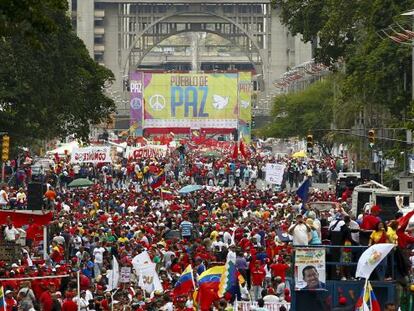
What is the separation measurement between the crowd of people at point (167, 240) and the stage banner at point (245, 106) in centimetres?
6825

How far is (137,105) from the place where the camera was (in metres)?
139

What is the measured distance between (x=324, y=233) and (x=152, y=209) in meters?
19.3

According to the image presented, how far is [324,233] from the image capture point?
33969 mm

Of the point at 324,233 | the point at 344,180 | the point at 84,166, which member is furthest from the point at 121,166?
the point at 324,233

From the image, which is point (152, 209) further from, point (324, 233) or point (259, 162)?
point (259, 162)

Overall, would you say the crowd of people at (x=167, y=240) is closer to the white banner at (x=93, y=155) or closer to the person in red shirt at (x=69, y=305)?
the person in red shirt at (x=69, y=305)

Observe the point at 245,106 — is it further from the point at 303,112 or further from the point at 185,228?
the point at 185,228

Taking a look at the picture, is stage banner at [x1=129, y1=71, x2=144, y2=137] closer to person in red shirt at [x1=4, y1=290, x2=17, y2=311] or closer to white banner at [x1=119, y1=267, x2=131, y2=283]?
white banner at [x1=119, y1=267, x2=131, y2=283]

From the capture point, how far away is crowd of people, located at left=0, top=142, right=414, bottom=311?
2706 centimetres

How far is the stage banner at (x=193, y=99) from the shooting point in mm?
140125

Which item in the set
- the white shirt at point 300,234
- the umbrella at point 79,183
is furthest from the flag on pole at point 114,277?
the umbrella at point 79,183

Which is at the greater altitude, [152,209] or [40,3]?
[40,3]

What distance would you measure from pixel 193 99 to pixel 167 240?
10361 centimetres

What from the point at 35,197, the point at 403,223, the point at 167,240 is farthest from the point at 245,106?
the point at 403,223
